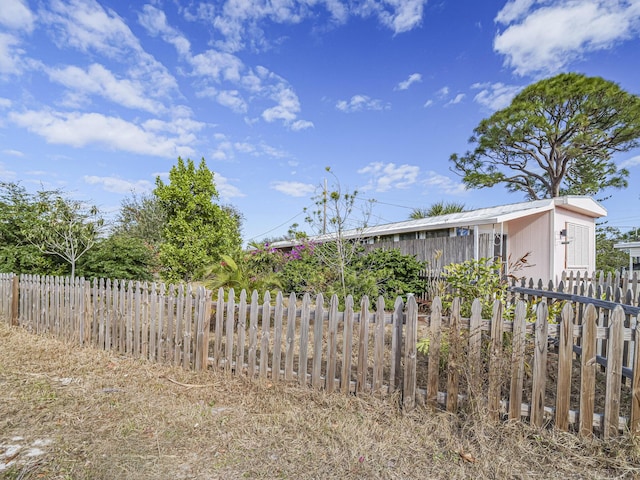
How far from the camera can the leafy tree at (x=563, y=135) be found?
18719 mm

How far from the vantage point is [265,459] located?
7.46 feet

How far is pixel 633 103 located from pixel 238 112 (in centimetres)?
2256

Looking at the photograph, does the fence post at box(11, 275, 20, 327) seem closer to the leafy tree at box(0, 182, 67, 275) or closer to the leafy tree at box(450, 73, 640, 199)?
the leafy tree at box(0, 182, 67, 275)

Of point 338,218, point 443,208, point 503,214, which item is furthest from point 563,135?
point 338,218

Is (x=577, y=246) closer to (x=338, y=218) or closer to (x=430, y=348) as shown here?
(x=338, y=218)

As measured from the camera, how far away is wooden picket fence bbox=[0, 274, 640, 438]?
2.47 meters

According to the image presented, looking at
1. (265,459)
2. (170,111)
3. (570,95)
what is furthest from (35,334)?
(570,95)

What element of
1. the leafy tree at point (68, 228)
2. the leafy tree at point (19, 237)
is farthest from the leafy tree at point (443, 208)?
the leafy tree at point (19, 237)

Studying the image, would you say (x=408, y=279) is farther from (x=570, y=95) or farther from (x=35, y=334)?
(x=570, y=95)

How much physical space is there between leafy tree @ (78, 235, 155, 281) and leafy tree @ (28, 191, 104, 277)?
11.4 inches

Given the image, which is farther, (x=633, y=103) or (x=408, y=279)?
(x=633, y=103)

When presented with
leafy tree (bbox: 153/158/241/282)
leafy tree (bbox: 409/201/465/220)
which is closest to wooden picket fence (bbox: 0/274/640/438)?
leafy tree (bbox: 153/158/241/282)

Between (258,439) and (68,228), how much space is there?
6.97m

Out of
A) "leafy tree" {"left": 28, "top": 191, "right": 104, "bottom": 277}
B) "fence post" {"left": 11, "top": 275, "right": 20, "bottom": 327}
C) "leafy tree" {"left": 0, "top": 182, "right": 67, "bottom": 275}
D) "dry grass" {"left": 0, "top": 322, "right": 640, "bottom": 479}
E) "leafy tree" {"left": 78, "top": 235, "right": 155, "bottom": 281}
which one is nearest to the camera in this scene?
"dry grass" {"left": 0, "top": 322, "right": 640, "bottom": 479}
